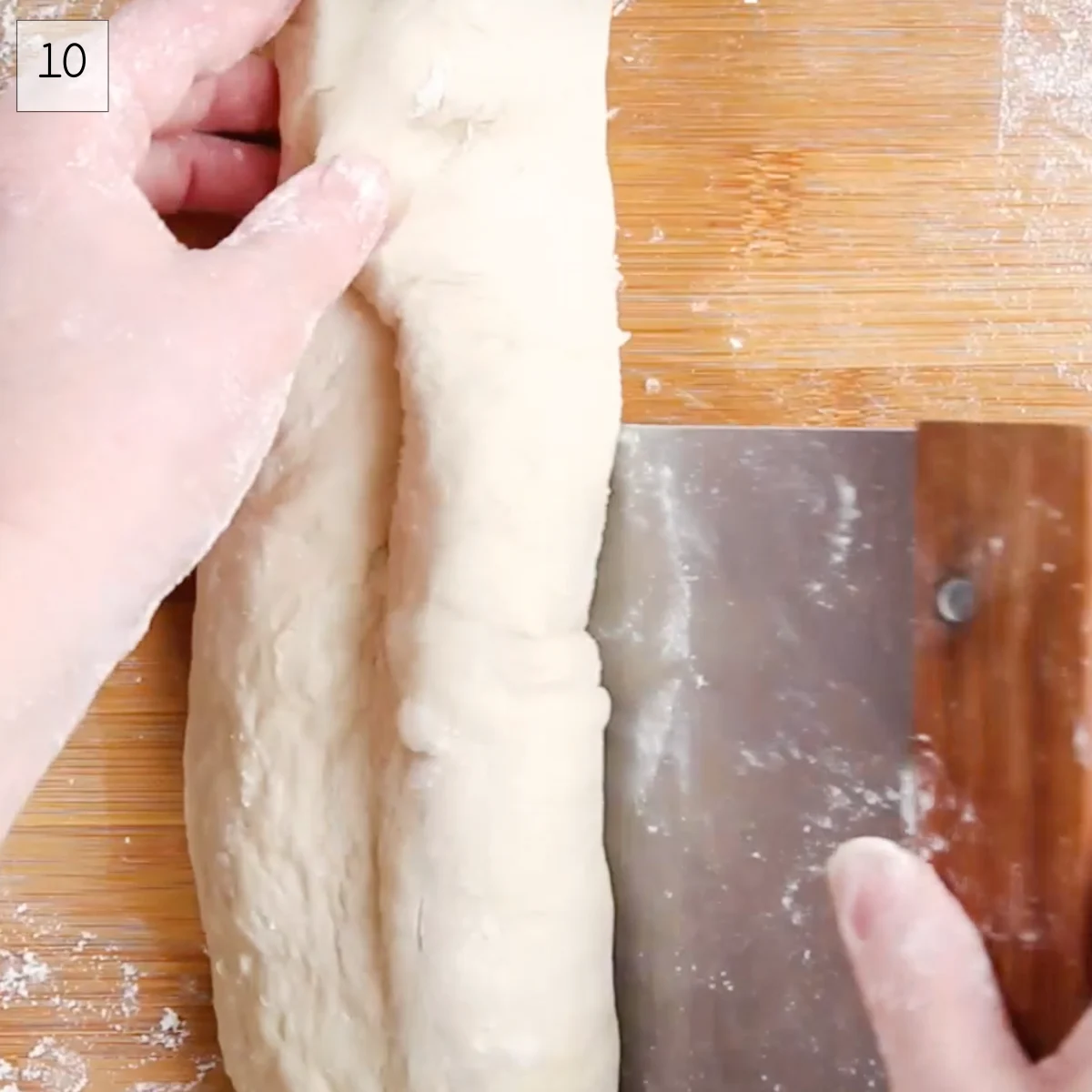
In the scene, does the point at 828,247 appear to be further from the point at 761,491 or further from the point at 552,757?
the point at 552,757

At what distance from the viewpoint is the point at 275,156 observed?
1.00m

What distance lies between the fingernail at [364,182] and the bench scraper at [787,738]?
0.24 meters

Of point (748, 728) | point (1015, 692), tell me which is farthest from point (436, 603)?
point (1015, 692)

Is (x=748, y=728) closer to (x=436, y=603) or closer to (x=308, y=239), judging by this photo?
(x=436, y=603)

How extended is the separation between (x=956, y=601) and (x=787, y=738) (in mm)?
178

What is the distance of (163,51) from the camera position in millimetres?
824

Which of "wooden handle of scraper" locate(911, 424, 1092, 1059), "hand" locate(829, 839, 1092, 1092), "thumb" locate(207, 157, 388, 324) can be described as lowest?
"hand" locate(829, 839, 1092, 1092)

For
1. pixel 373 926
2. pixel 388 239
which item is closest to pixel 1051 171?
pixel 388 239

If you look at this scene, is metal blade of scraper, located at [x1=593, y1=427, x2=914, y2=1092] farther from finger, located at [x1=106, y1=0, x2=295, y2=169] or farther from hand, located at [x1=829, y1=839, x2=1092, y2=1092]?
finger, located at [x1=106, y1=0, x2=295, y2=169]

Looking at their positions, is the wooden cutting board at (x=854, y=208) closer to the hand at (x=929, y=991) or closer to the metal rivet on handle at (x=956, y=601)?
the metal rivet on handle at (x=956, y=601)

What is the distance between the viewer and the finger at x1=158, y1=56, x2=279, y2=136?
940 millimetres

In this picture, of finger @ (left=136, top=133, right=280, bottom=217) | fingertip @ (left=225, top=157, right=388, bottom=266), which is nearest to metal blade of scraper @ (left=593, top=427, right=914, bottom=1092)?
fingertip @ (left=225, top=157, right=388, bottom=266)

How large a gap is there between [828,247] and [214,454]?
1.74ft

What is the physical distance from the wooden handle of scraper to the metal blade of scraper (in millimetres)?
77
